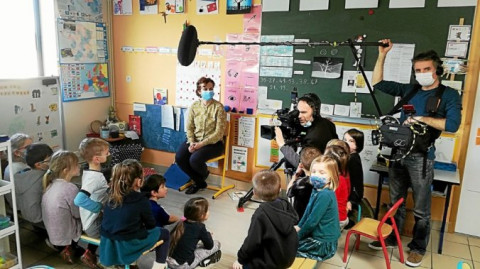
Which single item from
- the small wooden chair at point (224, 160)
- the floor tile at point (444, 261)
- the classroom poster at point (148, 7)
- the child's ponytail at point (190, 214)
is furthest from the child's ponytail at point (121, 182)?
the classroom poster at point (148, 7)

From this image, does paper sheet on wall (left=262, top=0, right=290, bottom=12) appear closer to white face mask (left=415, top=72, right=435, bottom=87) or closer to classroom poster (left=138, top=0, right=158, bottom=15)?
classroom poster (left=138, top=0, right=158, bottom=15)

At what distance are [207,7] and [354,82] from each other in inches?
69.2

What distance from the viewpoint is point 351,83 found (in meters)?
3.65

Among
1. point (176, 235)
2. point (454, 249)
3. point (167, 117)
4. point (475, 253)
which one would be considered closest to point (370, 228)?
Answer: point (454, 249)

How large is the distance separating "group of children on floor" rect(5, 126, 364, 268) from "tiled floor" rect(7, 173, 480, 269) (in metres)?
0.18

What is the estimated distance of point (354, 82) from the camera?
143 inches

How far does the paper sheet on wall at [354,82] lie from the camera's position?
3588 millimetres

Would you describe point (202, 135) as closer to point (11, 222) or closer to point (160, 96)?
point (160, 96)

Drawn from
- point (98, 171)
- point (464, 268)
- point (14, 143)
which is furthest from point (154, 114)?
point (464, 268)

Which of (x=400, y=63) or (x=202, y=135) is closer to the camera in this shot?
(x=400, y=63)

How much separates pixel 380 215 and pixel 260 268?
6.49 ft

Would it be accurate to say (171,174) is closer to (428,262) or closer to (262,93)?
(262,93)

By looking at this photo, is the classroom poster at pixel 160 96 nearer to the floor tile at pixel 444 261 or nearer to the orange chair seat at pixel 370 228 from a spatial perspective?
the orange chair seat at pixel 370 228

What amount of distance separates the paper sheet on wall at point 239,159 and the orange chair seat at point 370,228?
1707 mm
